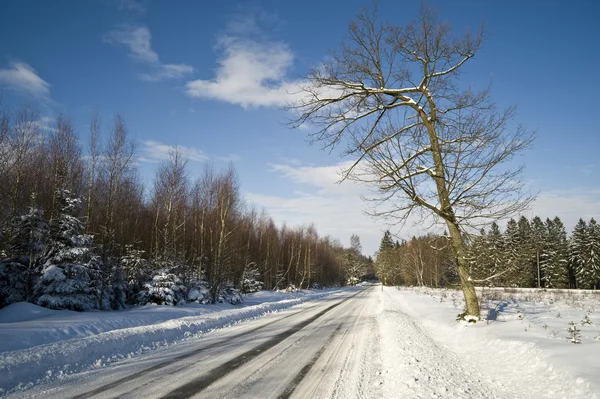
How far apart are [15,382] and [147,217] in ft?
93.9

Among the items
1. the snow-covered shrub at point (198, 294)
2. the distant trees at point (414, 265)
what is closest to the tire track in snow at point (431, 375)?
the snow-covered shrub at point (198, 294)

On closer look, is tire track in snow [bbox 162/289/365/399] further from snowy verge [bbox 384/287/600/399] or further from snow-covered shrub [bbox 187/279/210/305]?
snow-covered shrub [bbox 187/279/210/305]

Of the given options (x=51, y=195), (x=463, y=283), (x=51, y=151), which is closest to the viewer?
(x=463, y=283)

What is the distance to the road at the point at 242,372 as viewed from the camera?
484 cm

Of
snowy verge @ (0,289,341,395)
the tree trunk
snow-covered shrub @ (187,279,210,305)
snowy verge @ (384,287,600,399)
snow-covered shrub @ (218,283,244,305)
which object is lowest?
snow-covered shrub @ (218,283,244,305)

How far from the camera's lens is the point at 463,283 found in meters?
9.27

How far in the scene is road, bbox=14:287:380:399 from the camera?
4844 millimetres

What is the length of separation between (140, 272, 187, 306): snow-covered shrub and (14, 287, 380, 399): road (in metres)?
10.9

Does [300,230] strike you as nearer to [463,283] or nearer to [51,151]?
[51,151]

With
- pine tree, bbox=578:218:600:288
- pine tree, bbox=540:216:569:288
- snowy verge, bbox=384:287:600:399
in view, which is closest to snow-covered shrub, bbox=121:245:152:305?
snowy verge, bbox=384:287:600:399

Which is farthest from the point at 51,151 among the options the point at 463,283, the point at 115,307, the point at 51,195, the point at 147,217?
the point at 463,283

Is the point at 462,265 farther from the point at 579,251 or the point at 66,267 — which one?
the point at 579,251

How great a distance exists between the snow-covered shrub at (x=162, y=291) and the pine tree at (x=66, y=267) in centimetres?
294

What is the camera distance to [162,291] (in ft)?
60.9
